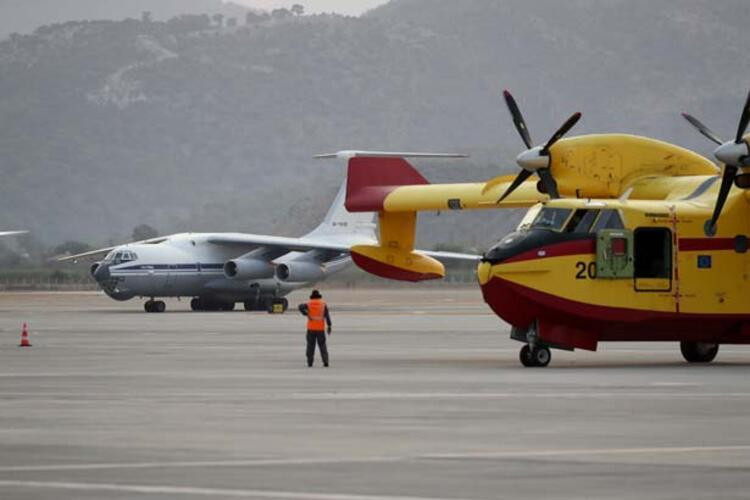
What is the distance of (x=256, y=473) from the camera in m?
16.4

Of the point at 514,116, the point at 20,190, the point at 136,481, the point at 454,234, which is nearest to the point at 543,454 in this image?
the point at 136,481

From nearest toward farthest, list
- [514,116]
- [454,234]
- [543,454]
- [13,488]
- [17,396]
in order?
[13,488]
[543,454]
[17,396]
[514,116]
[454,234]

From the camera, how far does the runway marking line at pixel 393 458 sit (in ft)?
55.1

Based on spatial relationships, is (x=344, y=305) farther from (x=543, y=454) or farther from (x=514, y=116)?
(x=543, y=454)

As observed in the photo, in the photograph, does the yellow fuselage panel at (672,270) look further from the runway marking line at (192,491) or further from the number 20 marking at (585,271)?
the runway marking line at (192,491)

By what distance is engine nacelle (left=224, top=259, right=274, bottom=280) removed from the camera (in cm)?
6650

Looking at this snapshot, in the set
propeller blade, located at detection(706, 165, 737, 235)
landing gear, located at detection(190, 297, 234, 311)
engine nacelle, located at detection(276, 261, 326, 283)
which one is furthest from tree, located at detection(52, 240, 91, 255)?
propeller blade, located at detection(706, 165, 737, 235)

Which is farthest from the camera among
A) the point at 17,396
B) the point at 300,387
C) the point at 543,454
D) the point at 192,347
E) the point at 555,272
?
the point at 192,347

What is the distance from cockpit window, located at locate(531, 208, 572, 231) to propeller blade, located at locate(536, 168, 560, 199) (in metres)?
2.65

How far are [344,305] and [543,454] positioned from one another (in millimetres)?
55377

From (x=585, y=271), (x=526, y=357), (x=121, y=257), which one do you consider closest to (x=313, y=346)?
(x=526, y=357)

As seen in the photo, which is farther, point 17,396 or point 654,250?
point 654,250

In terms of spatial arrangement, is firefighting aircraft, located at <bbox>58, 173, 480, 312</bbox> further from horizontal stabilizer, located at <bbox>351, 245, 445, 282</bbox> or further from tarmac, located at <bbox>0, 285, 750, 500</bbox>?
tarmac, located at <bbox>0, 285, 750, 500</bbox>

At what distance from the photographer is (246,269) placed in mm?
66500
